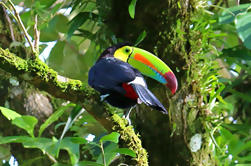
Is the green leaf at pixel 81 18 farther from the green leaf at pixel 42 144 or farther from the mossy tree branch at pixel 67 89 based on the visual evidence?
the green leaf at pixel 42 144

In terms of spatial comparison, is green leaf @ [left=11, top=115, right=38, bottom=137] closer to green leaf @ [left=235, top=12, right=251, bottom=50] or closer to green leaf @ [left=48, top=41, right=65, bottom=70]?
green leaf @ [left=235, top=12, right=251, bottom=50]

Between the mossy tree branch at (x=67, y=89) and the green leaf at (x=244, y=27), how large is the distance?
523 millimetres

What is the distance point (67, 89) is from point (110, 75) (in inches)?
11.7

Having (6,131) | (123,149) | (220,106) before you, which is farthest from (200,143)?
(6,131)

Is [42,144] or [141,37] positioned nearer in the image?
[42,144]

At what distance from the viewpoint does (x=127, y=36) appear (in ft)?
5.89

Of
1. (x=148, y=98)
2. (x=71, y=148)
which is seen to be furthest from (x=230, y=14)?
(x=71, y=148)

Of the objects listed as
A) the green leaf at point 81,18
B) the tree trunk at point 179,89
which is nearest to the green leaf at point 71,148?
the tree trunk at point 179,89

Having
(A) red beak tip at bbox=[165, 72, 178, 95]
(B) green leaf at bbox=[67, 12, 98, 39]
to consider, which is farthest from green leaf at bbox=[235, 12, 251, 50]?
(B) green leaf at bbox=[67, 12, 98, 39]

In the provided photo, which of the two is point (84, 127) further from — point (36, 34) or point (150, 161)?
point (36, 34)

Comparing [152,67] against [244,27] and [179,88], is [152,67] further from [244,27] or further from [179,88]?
[244,27]

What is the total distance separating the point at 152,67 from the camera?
1625 mm

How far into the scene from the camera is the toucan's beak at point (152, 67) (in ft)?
5.05

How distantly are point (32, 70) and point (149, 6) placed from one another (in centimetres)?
66
